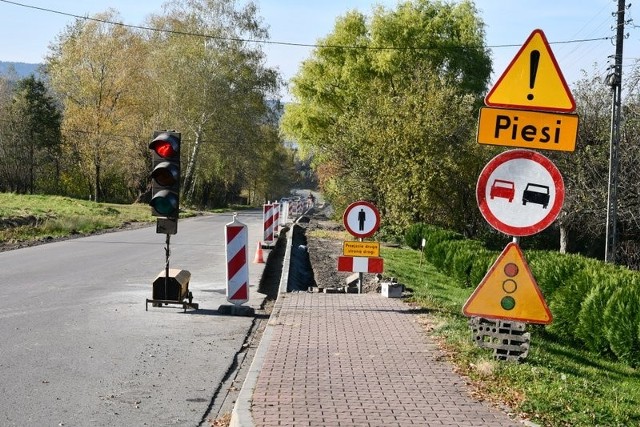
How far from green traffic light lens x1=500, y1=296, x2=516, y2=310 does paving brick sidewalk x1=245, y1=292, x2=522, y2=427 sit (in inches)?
29.8

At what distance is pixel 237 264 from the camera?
11398 mm

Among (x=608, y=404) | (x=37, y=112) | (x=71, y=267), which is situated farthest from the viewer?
(x=37, y=112)

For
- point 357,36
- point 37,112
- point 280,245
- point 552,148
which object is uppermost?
point 357,36

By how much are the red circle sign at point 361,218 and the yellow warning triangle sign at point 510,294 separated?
5.06 meters

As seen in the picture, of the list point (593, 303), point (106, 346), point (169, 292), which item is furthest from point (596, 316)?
point (106, 346)

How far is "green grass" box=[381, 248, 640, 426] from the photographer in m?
5.80

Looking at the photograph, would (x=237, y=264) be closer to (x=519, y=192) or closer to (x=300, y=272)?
(x=519, y=192)

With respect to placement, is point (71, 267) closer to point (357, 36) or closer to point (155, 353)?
point (155, 353)

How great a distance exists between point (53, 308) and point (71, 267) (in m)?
5.43

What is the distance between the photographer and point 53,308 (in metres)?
11.1

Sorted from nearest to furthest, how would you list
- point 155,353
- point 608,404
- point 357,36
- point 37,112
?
point 608,404 → point 155,353 → point 357,36 → point 37,112

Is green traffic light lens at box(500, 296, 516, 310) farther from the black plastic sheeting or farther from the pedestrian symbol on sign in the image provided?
the black plastic sheeting

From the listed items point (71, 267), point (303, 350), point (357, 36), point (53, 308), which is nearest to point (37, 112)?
point (357, 36)

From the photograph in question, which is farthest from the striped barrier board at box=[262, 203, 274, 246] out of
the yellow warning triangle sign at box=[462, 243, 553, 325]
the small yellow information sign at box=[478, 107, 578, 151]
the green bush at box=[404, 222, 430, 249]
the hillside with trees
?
the hillside with trees
